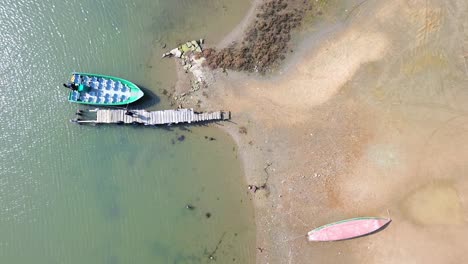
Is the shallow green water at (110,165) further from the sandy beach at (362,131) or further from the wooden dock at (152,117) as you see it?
the sandy beach at (362,131)

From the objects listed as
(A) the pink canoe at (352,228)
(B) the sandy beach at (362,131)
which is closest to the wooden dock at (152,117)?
(B) the sandy beach at (362,131)

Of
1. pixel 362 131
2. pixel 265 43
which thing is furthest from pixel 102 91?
pixel 362 131

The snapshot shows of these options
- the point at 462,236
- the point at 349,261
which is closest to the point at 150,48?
the point at 349,261

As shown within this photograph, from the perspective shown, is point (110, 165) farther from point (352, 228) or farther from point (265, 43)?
point (352, 228)

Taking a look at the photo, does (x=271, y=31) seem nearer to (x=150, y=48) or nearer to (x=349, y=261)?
(x=150, y=48)

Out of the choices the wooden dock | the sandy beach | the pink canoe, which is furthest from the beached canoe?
the pink canoe
